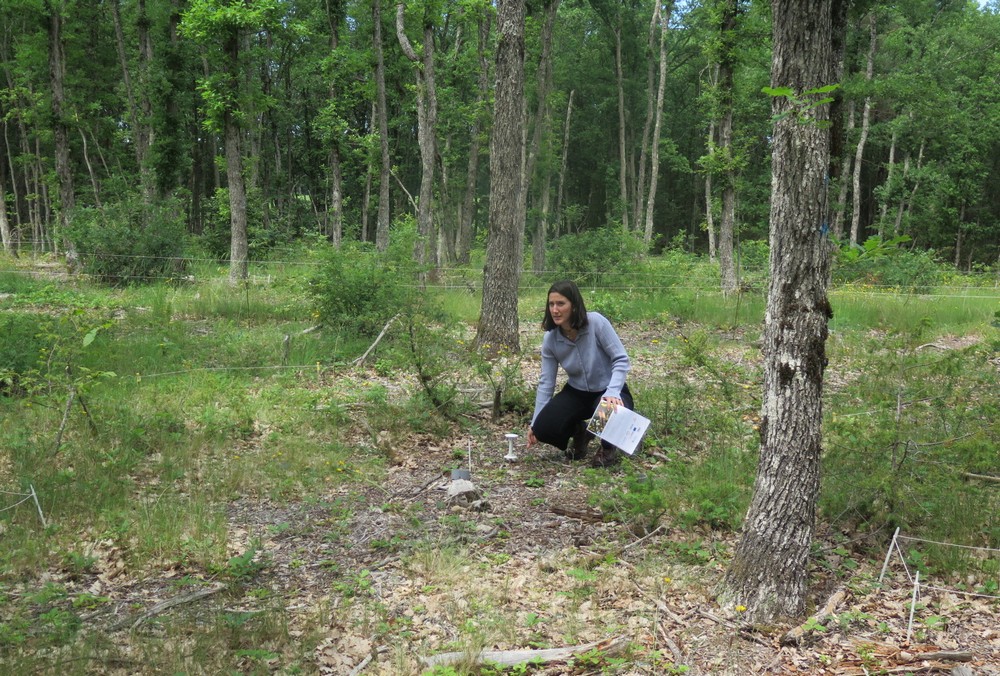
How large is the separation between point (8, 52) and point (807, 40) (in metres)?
34.2

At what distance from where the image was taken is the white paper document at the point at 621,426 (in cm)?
564

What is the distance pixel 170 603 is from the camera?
3924 millimetres

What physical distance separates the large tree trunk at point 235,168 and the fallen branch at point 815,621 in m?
13.1

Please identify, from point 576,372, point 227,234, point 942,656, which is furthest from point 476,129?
point 942,656

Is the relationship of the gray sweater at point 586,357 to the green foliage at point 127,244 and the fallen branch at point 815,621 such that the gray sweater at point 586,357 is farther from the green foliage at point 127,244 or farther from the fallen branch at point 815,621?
the green foliage at point 127,244

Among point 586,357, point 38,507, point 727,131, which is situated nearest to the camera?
point 38,507

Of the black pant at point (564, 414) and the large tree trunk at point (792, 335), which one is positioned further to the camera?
the black pant at point (564, 414)

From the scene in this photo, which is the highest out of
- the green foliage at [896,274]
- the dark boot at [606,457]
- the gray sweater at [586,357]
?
the green foliage at [896,274]

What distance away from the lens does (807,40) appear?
3.39m

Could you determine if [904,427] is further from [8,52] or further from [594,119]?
[594,119]

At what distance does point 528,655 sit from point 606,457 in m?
3.07

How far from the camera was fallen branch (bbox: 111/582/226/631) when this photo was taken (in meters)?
3.68

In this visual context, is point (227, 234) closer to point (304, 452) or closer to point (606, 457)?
point (304, 452)

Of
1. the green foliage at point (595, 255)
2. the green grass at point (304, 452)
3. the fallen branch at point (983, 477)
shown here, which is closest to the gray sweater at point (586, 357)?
the green grass at point (304, 452)
